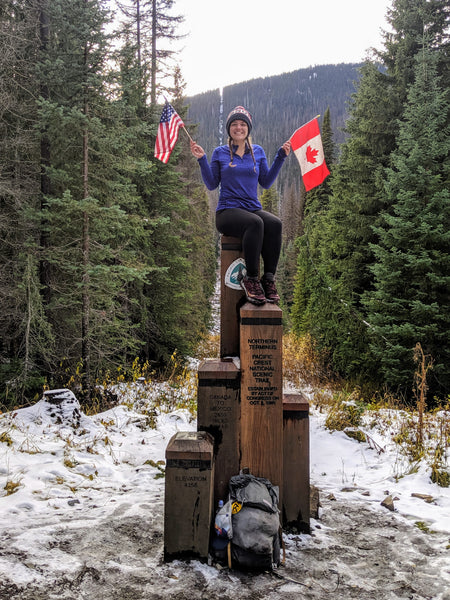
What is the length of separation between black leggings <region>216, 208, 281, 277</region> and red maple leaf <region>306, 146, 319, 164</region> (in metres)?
1.27

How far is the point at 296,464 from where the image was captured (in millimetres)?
3920

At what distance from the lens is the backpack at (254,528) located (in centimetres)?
321

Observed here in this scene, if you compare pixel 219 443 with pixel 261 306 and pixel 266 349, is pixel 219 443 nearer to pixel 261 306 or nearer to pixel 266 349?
pixel 266 349

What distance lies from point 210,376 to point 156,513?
5.60ft

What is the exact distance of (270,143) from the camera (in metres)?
154

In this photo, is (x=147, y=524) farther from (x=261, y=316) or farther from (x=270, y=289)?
(x=270, y=289)

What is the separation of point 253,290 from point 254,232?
0.56 meters

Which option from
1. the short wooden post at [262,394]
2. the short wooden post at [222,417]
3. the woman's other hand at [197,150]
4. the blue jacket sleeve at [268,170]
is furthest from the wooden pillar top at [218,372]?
the woman's other hand at [197,150]

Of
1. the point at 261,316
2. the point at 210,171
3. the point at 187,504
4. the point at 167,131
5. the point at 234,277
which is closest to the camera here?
the point at 187,504

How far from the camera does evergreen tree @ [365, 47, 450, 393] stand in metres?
9.53

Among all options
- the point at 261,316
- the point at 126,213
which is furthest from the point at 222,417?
the point at 126,213

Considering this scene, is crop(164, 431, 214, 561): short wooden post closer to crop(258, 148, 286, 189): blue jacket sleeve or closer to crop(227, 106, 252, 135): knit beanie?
crop(258, 148, 286, 189): blue jacket sleeve

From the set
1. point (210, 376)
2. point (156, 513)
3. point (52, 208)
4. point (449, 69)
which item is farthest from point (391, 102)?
point (156, 513)

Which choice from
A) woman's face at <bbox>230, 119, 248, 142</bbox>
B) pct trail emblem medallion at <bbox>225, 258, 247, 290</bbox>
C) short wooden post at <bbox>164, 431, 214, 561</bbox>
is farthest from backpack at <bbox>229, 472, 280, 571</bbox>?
woman's face at <bbox>230, 119, 248, 142</bbox>
